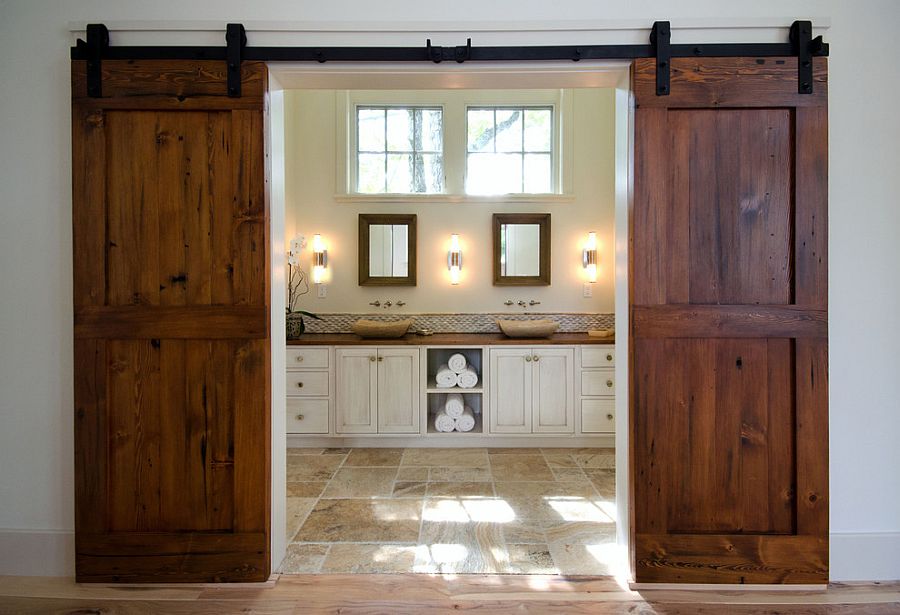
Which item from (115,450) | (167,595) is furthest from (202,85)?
(167,595)

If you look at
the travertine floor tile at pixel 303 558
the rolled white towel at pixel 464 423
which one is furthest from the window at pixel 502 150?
the travertine floor tile at pixel 303 558

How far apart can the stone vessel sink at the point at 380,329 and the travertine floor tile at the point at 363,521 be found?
4.57 feet

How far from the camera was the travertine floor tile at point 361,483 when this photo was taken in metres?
2.92

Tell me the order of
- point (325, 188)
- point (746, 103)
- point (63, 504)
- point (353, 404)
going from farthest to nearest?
point (325, 188) → point (353, 404) → point (63, 504) → point (746, 103)

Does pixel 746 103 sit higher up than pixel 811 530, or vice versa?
pixel 746 103

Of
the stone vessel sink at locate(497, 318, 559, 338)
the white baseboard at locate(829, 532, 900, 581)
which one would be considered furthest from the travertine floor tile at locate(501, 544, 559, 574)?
the stone vessel sink at locate(497, 318, 559, 338)

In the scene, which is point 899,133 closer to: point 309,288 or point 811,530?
point 811,530

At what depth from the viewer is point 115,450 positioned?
1.93m

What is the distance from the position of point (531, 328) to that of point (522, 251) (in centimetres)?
80

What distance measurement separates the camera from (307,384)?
3738mm

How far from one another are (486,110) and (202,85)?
2936 mm

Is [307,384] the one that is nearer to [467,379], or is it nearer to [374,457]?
[374,457]

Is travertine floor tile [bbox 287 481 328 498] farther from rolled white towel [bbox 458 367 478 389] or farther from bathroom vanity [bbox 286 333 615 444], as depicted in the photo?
rolled white towel [bbox 458 367 478 389]

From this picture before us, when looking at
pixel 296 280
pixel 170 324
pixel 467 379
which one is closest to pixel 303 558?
pixel 170 324
